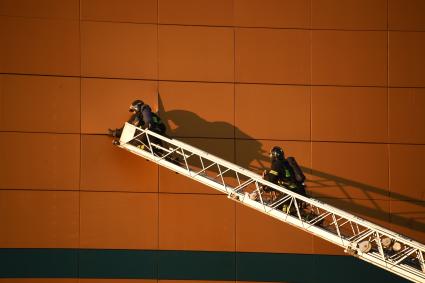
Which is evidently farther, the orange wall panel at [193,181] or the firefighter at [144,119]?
the orange wall panel at [193,181]

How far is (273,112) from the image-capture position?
17047 millimetres

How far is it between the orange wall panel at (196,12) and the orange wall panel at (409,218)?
232 inches

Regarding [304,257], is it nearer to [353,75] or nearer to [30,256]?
[353,75]

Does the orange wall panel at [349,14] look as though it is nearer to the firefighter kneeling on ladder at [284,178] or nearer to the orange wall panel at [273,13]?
the orange wall panel at [273,13]

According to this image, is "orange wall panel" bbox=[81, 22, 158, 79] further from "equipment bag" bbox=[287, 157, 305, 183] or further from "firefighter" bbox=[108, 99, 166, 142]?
"equipment bag" bbox=[287, 157, 305, 183]

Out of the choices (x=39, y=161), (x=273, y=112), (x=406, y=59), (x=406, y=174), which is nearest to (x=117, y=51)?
(x=39, y=161)

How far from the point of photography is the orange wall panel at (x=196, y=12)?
16.9 m

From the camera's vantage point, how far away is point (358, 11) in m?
17.4

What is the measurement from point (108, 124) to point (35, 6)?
10.4ft

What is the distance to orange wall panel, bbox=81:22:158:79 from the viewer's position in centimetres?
1670

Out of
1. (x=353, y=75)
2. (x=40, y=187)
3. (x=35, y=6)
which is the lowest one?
(x=40, y=187)

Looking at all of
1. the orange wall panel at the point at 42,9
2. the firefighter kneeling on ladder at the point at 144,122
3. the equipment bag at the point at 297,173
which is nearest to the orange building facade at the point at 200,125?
the orange wall panel at the point at 42,9

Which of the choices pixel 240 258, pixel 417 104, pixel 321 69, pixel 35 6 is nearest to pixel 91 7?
pixel 35 6

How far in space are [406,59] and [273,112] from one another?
11.5 ft
